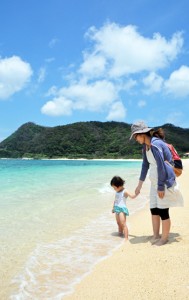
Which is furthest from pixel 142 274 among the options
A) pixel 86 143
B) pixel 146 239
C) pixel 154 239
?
pixel 86 143

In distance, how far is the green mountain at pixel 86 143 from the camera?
Result: 117m

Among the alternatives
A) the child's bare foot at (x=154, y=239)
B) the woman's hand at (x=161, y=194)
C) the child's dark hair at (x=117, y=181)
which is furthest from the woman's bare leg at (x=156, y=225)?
the child's dark hair at (x=117, y=181)

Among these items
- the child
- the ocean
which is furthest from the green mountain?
the child

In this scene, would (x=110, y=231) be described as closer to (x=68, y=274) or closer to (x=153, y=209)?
(x=153, y=209)

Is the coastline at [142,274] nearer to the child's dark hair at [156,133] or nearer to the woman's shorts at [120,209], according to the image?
the woman's shorts at [120,209]

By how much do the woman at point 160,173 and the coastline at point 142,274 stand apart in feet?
1.21

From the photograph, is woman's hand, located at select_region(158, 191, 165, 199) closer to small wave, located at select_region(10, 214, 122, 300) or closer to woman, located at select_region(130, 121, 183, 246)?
woman, located at select_region(130, 121, 183, 246)

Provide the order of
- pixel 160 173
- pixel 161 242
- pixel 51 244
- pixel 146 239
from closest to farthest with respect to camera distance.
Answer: pixel 160 173 < pixel 161 242 < pixel 146 239 < pixel 51 244

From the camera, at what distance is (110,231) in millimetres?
6090

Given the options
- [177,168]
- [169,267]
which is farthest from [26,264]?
[177,168]

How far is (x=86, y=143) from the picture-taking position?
132 m

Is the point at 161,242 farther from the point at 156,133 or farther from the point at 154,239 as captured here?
the point at 156,133

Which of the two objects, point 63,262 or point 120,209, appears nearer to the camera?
point 63,262

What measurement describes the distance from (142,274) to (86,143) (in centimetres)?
12841
